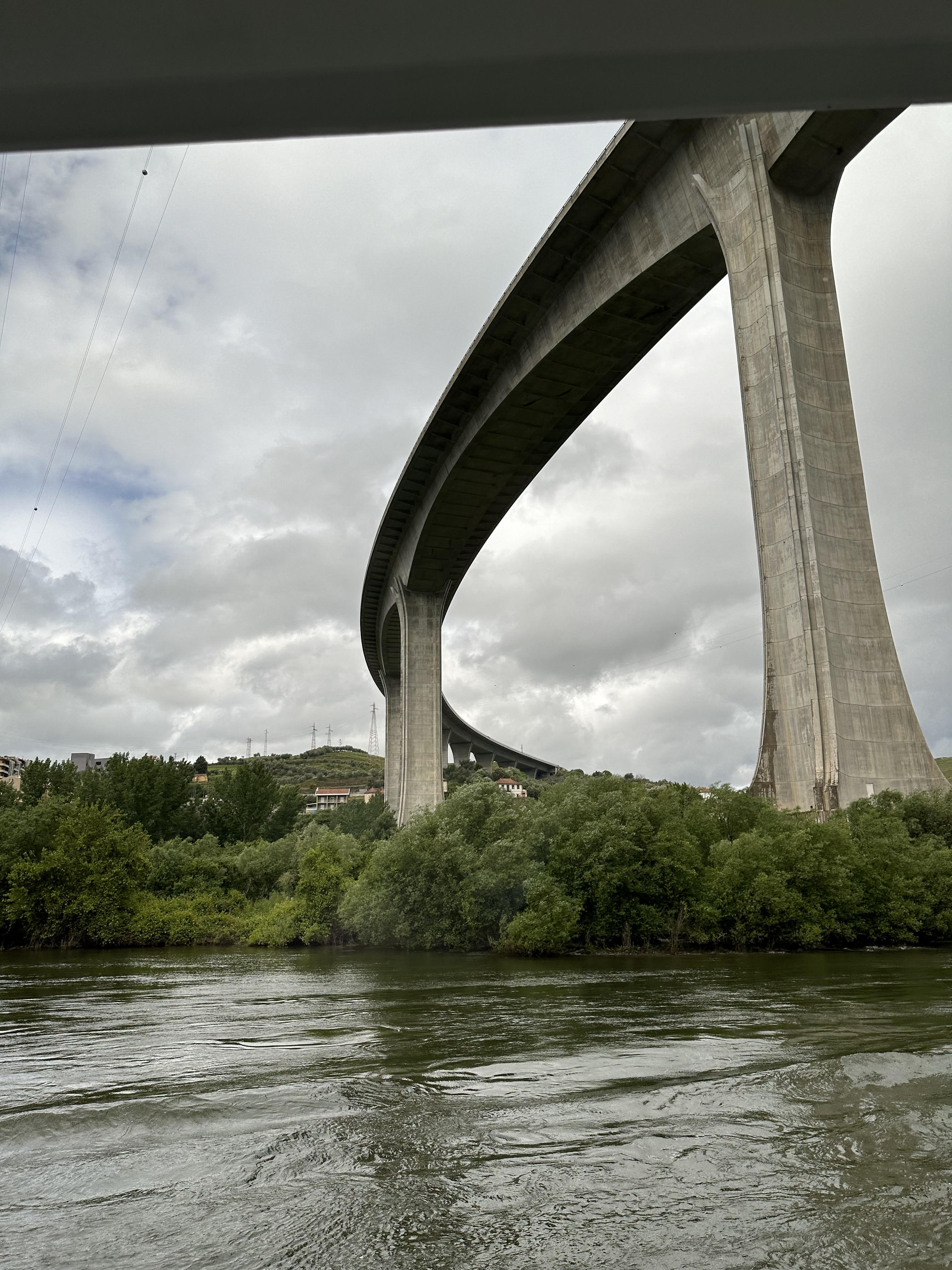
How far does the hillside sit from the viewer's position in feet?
533

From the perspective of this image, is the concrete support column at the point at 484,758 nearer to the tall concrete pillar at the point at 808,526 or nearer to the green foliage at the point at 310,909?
the green foliage at the point at 310,909

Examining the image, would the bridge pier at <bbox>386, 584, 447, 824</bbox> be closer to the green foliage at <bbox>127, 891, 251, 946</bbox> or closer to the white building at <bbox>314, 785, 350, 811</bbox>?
the green foliage at <bbox>127, 891, 251, 946</bbox>

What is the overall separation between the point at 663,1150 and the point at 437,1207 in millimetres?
1893

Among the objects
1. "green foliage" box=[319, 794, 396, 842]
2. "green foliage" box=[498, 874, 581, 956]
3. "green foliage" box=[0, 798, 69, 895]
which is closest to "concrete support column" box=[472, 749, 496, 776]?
"green foliage" box=[319, 794, 396, 842]

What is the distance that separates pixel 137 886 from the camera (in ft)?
107

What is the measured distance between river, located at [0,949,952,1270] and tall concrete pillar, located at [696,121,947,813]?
845 centimetres

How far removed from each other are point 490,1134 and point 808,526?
18.7 meters

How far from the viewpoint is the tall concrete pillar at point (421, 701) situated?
53.9 metres

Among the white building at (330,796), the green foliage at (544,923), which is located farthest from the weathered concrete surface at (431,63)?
the white building at (330,796)

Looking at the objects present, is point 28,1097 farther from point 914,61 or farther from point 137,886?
point 137,886

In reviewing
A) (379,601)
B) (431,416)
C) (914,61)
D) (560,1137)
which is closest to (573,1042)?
(560,1137)

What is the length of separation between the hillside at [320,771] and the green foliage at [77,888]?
116m

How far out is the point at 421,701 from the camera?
54281mm

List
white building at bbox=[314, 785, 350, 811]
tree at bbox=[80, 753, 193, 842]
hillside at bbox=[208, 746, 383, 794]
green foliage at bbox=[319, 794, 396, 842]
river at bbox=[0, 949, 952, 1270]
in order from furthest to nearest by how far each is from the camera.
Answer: hillside at bbox=[208, 746, 383, 794] → white building at bbox=[314, 785, 350, 811] → green foliage at bbox=[319, 794, 396, 842] → tree at bbox=[80, 753, 193, 842] → river at bbox=[0, 949, 952, 1270]
